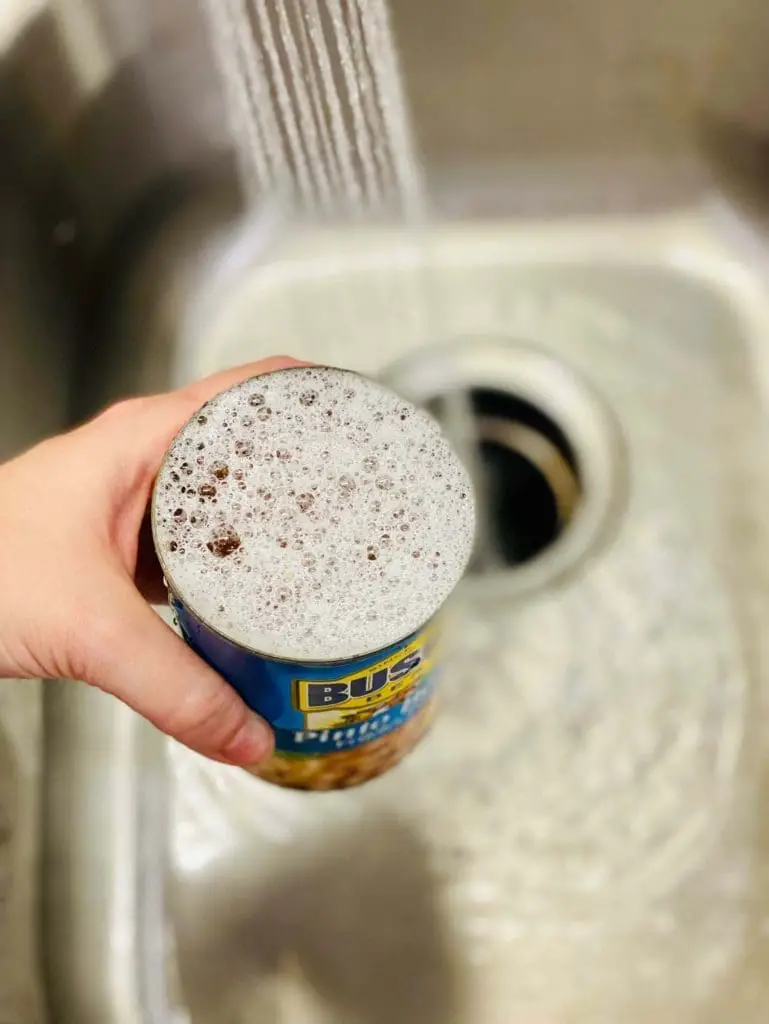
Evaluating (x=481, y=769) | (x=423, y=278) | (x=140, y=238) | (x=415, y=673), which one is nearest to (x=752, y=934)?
(x=481, y=769)

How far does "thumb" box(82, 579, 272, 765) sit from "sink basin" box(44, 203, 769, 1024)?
0.20 metres

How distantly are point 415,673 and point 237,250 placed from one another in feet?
1.28

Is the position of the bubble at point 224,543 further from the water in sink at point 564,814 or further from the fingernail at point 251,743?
the water in sink at point 564,814

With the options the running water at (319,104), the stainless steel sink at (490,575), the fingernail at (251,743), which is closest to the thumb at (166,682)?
the fingernail at (251,743)

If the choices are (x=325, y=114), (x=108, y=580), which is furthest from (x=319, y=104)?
(x=108, y=580)

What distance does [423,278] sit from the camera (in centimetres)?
62

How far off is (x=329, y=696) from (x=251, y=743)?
0.15ft

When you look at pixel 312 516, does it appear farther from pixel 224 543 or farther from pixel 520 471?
pixel 520 471

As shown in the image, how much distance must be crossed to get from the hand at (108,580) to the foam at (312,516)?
41 millimetres

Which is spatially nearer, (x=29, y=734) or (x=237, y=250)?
(x=29, y=734)

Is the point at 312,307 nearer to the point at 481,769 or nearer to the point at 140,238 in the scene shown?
the point at 140,238

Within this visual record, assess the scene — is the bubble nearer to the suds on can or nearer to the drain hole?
the suds on can

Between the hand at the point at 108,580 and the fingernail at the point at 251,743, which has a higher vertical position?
the hand at the point at 108,580

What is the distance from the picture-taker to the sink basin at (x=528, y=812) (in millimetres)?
492
